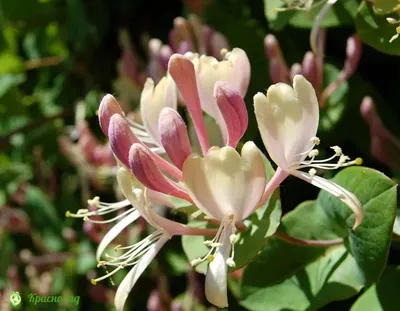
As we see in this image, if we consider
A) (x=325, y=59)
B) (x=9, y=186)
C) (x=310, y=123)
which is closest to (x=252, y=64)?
(x=325, y=59)

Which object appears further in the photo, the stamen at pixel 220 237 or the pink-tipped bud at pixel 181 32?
the pink-tipped bud at pixel 181 32

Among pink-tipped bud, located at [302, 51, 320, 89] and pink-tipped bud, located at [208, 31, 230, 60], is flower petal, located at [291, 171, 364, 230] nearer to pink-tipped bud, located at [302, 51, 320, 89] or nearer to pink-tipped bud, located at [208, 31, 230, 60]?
pink-tipped bud, located at [302, 51, 320, 89]

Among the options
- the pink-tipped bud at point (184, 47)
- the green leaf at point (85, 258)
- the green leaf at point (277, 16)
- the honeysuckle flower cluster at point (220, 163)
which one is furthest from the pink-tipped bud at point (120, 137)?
the green leaf at point (85, 258)

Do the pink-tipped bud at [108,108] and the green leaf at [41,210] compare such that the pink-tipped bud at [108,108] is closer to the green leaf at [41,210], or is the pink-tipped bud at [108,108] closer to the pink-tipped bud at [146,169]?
the pink-tipped bud at [146,169]

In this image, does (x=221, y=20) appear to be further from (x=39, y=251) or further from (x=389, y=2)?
(x=39, y=251)

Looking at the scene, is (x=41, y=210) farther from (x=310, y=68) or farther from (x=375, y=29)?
(x=375, y=29)

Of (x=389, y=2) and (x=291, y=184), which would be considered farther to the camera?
(x=291, y=184)

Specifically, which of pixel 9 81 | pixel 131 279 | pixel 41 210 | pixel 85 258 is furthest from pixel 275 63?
pixel 9 81

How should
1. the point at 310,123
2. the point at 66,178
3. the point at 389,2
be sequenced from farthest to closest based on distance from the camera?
1. the point at 66,178
2. the point at 389,2
3. the point at 310,123
